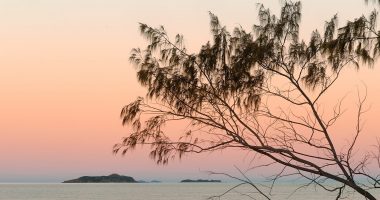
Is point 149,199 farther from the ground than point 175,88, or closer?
farther from the ground

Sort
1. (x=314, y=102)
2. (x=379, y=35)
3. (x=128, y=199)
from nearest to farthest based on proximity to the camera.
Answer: (x=379, y=35)
(x=314, y=102)
(x=128, y=199)

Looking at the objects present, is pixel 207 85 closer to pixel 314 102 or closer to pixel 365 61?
pixel 314 102

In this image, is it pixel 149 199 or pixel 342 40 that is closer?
pixel 342 40

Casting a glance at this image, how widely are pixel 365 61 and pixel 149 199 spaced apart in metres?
77.7

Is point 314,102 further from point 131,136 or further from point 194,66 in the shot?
point 131,136

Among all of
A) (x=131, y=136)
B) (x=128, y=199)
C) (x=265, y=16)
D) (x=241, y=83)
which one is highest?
(x=128, y=199)

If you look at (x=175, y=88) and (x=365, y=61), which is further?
(x=175, y=88)

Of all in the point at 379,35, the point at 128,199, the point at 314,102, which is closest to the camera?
the point at 379,35

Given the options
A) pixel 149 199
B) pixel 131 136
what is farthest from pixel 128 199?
pixel 131 136

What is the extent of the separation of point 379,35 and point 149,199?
78006mm

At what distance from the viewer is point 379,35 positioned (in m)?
7.52

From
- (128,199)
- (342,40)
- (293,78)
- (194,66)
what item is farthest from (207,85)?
(128,199)

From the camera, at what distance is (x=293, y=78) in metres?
8.38

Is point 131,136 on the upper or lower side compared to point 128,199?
lower
